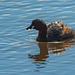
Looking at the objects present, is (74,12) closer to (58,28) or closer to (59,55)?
(58,28)

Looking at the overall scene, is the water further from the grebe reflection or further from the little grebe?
the little grebe

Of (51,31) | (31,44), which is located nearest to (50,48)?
(31,44)

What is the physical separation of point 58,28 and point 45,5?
163 inches

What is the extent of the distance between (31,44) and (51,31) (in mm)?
1245

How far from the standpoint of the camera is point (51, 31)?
667 inches

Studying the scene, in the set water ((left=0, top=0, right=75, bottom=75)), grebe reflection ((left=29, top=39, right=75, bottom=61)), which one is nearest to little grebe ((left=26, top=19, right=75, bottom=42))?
grebe reflection ((left=29, top=39, right=75, bottom=61))

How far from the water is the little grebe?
433 millimetres

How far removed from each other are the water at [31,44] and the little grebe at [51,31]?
1.42 feet

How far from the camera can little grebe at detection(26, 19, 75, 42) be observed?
16862 millimetres

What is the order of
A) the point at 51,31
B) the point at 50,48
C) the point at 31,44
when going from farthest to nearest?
the point at 51,31 < the point at 31,44 < the point at 50,48

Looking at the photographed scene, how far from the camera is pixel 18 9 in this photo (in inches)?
806

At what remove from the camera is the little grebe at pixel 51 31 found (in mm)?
16862

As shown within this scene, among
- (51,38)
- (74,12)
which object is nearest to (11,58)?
(51,38)

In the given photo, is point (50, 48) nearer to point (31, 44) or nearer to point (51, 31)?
point (31, 44)
